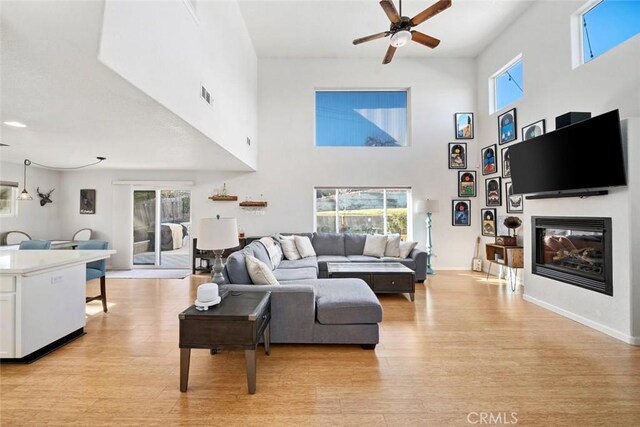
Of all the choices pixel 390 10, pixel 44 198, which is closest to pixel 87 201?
pixel 44 198

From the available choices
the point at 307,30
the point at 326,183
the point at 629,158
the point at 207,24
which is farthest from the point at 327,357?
the point at 307,30

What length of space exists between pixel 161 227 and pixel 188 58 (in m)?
4.94

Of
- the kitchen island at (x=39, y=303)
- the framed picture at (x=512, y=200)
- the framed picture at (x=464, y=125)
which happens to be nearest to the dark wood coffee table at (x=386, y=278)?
the framed picture at (x=512, y=200)

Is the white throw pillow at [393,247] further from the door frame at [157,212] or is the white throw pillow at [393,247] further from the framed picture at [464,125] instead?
the door frame at [157,212]

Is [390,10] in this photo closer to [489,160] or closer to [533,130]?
[533,130]

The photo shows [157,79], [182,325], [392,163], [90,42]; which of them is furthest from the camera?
[392,163]

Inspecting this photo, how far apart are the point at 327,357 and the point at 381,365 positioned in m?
0.48

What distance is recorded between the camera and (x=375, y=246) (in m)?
5.87

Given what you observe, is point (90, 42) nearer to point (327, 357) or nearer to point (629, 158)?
point (327, 357)

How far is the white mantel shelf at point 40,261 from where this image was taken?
8.19 feet

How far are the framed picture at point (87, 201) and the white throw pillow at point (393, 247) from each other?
6718 millimetres

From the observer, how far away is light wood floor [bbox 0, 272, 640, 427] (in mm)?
1907

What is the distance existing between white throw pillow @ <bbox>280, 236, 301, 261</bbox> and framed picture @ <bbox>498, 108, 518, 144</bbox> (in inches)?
182

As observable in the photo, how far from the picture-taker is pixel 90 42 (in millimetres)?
1678
